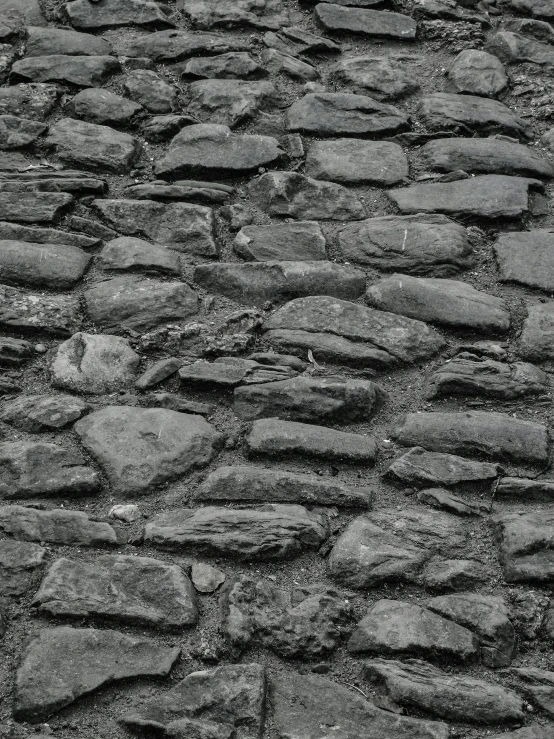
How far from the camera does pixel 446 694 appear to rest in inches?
68.2

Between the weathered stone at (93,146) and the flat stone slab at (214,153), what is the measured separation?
12 centimetres

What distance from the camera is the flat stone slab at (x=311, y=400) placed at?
2.36m

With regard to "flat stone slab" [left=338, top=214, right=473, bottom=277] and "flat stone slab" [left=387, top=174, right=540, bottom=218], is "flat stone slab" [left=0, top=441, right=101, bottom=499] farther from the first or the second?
"flat stone slab" [left=387, top=174, right=540, bottom=218]

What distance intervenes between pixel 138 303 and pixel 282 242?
518 mm

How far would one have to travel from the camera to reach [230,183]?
10.5 ft

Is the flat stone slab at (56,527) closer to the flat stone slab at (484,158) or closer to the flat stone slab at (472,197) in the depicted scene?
the flat stone slab at (472,197)

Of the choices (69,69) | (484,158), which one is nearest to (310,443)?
(484,158)

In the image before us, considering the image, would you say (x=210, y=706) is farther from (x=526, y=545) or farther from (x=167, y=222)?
(x=167, y=222)

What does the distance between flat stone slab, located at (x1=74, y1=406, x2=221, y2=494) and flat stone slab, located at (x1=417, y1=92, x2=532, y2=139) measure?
1.69 m

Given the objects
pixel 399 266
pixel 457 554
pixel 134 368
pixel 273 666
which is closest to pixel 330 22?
pixel 399 266

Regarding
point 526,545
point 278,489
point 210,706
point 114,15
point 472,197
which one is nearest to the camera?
point 210,706

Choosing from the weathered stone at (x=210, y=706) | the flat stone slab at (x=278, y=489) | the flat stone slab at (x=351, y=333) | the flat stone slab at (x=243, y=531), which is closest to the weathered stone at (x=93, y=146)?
the flat stone slab at (x=351, y=333)

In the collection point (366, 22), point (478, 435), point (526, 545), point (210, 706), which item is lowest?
point (210, 706)

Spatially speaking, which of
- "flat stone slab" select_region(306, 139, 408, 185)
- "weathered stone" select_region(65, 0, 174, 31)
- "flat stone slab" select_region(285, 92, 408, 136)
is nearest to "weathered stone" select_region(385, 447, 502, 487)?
"flat stone slab" select_region(306, 139, 408, 185)
